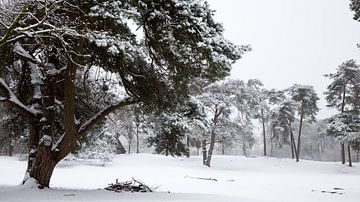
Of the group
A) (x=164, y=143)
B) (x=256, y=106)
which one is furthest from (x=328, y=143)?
(x=164, y=143)

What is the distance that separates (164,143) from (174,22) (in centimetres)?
438

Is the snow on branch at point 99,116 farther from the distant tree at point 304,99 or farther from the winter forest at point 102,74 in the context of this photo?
the distant tree at point 304,99

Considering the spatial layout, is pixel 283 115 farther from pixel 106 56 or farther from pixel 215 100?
pixel 106 56

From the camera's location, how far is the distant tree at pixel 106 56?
703cm

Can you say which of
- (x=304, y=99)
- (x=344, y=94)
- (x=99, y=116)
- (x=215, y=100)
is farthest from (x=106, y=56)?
(x=304, y=99)

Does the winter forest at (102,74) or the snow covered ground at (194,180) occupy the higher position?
the winter forest at (102,74)

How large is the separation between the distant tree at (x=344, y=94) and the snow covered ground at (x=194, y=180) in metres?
4.55

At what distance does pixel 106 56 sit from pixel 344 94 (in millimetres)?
29702

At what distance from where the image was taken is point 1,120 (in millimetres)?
12562

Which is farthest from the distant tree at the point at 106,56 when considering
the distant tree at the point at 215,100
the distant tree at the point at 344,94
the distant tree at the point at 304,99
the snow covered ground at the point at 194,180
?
the distant tree at the point at 304,99

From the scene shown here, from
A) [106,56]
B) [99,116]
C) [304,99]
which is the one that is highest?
[304,99]

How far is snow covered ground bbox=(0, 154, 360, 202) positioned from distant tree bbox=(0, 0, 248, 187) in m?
1.81

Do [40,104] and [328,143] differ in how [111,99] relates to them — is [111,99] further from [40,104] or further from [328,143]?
[328,143]

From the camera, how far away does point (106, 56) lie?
27.3 ft
